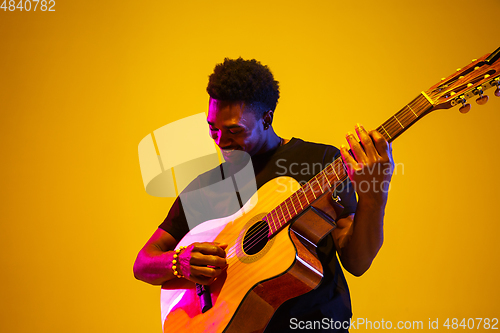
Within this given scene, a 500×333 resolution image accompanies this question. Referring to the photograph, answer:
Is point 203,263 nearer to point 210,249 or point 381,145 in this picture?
point 210,249

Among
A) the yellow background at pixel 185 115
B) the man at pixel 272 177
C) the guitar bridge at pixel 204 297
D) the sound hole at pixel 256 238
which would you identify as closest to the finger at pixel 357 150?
the man at pixel 272 177

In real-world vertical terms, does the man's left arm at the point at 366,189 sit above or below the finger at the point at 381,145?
below

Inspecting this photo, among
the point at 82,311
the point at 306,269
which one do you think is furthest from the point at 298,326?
the point at 82,311

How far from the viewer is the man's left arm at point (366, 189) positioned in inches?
37.4

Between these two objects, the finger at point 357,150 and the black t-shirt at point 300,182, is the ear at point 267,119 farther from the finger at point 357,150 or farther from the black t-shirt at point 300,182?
the finger at point 357,150

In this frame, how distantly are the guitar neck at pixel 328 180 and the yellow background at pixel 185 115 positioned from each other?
0.98 m

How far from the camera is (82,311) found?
2.15 meters

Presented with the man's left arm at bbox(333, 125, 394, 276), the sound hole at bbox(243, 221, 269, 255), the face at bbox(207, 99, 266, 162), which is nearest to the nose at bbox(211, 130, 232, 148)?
the face at bbox(207, 99, 266, 162)

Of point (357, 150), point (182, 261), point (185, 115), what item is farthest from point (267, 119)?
point (185, 115)

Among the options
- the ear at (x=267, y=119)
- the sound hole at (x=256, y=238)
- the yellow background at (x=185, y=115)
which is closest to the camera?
the sound hole at (x=256, y=238)

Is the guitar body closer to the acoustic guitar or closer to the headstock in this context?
the acoustic guitar

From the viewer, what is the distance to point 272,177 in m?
1.35

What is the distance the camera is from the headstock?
3.01ft

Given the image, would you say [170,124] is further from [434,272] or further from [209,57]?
[434,272]
